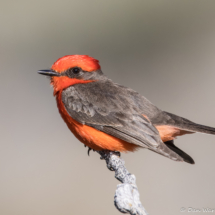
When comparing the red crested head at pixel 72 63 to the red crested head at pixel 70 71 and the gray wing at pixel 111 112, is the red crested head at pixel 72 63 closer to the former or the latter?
the red crested head at pixel 70 71

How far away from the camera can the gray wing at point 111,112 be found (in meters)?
4.38

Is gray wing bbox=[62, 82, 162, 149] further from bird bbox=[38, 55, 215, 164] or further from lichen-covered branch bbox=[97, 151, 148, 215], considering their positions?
lichen-covered branch bbox=[97, 151, 148, 215]

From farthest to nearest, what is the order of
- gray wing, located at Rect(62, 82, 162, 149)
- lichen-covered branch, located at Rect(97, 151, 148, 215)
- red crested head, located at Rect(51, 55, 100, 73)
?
red crested head, located at Rect(51, 55, 100, 73) < gray wing, located at Rect(62, 82, 162, 149) < lichen-covered branch, located at Rect(97, 151, 148, 215)

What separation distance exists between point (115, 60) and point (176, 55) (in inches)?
55.0

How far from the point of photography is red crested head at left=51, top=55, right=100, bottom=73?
4.86 meters

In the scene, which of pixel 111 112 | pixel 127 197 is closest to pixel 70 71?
pixel 111 112

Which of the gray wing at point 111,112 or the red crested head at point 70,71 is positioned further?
the red crested head at point 70,71

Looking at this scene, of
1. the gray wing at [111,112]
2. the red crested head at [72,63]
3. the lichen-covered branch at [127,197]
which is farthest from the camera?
the red crested head at [72,63]

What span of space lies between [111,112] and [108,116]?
2.8 inches

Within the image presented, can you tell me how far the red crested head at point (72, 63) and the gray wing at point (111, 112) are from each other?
257 millimetres

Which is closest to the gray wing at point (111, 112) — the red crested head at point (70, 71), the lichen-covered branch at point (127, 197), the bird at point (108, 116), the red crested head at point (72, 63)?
the bird at point (108, 116)

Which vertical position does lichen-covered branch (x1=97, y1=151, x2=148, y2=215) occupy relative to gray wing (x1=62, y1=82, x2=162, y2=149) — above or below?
below

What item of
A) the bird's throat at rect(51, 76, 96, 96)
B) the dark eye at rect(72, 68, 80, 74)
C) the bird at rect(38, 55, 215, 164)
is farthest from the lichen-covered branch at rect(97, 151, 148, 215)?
the dark eye at rect(72, 68, 80, 74)

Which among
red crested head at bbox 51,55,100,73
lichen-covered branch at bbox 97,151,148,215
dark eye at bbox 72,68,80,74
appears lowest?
lichen-covered branch at bbox 97,151,148,215
